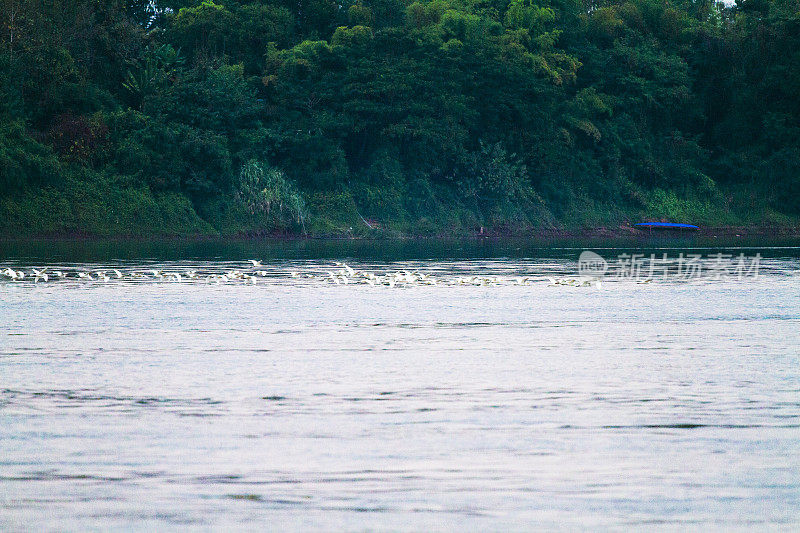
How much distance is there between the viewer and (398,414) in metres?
11.5

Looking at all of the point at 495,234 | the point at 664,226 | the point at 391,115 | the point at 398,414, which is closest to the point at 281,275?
the point at 398,414

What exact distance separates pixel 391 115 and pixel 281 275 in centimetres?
3303

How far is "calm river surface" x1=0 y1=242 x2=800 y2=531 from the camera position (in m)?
8.36

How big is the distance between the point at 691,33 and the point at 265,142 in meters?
31.2

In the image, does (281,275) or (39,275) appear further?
(281,275)

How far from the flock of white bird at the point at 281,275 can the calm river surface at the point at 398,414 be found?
457 centimetres

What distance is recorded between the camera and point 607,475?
9172 millimetres

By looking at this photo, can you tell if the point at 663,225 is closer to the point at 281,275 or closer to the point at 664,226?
the point at 664,226

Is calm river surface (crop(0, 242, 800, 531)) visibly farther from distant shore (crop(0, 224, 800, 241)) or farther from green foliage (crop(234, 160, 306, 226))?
green foliage (crop(234, 160, 306, 226))

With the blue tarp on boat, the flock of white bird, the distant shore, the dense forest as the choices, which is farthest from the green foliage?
the flock of white bird

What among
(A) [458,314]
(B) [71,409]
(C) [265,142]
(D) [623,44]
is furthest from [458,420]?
(D) [623,44]

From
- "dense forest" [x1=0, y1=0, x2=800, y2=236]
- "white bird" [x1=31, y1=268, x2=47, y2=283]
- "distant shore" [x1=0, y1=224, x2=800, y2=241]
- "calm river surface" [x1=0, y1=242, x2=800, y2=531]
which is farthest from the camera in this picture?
"dense forest" [x1=0, y1=0, x2=800, y2=236]

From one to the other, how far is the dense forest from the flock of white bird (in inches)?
971

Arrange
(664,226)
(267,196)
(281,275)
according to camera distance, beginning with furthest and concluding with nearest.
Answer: (664,226)
(267,196)
(281,275)
